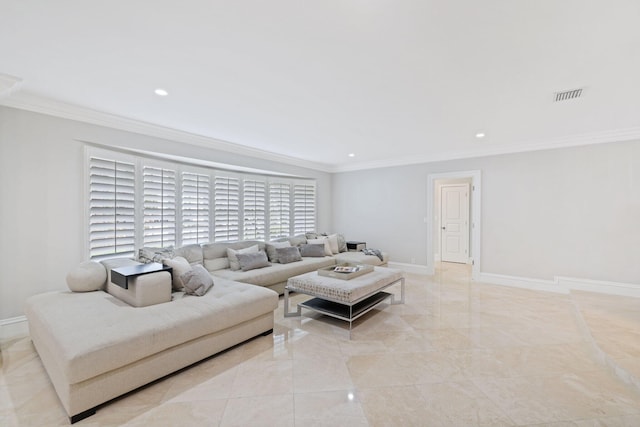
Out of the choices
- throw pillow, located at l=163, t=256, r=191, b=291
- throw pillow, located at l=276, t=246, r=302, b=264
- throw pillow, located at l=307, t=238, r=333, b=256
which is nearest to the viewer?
throw pillow, located at l=163, t=256, r=191, b=291

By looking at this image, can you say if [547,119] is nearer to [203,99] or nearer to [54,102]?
[203,99]

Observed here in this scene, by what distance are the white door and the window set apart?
14.7ft

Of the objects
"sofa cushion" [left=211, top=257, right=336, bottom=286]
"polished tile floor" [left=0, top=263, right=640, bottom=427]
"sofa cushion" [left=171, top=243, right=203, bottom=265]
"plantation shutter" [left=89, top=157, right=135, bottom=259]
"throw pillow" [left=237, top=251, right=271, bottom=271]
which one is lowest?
"polished tile floor" [left=0, top=263, right=640, bottom=427]

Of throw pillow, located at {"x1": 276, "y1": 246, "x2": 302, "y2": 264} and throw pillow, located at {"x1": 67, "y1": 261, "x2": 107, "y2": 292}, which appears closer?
throw pillow, located at {"x1": 67, "y1": 261, "x2": 107, "y2": 292}

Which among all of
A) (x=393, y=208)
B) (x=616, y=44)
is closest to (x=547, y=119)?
(x=616, y=44)

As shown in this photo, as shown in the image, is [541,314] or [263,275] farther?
Answer: [263,275]

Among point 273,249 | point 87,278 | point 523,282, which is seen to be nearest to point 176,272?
point 87,278

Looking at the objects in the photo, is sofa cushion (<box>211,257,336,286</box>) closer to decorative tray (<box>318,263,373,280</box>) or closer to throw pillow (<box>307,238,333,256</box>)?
throw pillow (<box>307,238,333,256</box>)

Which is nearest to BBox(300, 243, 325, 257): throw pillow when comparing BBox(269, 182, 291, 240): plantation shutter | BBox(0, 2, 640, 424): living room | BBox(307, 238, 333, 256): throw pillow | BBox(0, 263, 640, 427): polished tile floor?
BBox(307, 238, 333, 256): throw pillow

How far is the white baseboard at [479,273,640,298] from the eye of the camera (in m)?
3.93

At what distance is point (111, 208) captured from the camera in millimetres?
3383

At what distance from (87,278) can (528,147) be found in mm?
6536

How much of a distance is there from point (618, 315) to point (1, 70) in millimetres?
6822

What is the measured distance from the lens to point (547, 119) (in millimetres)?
3465
